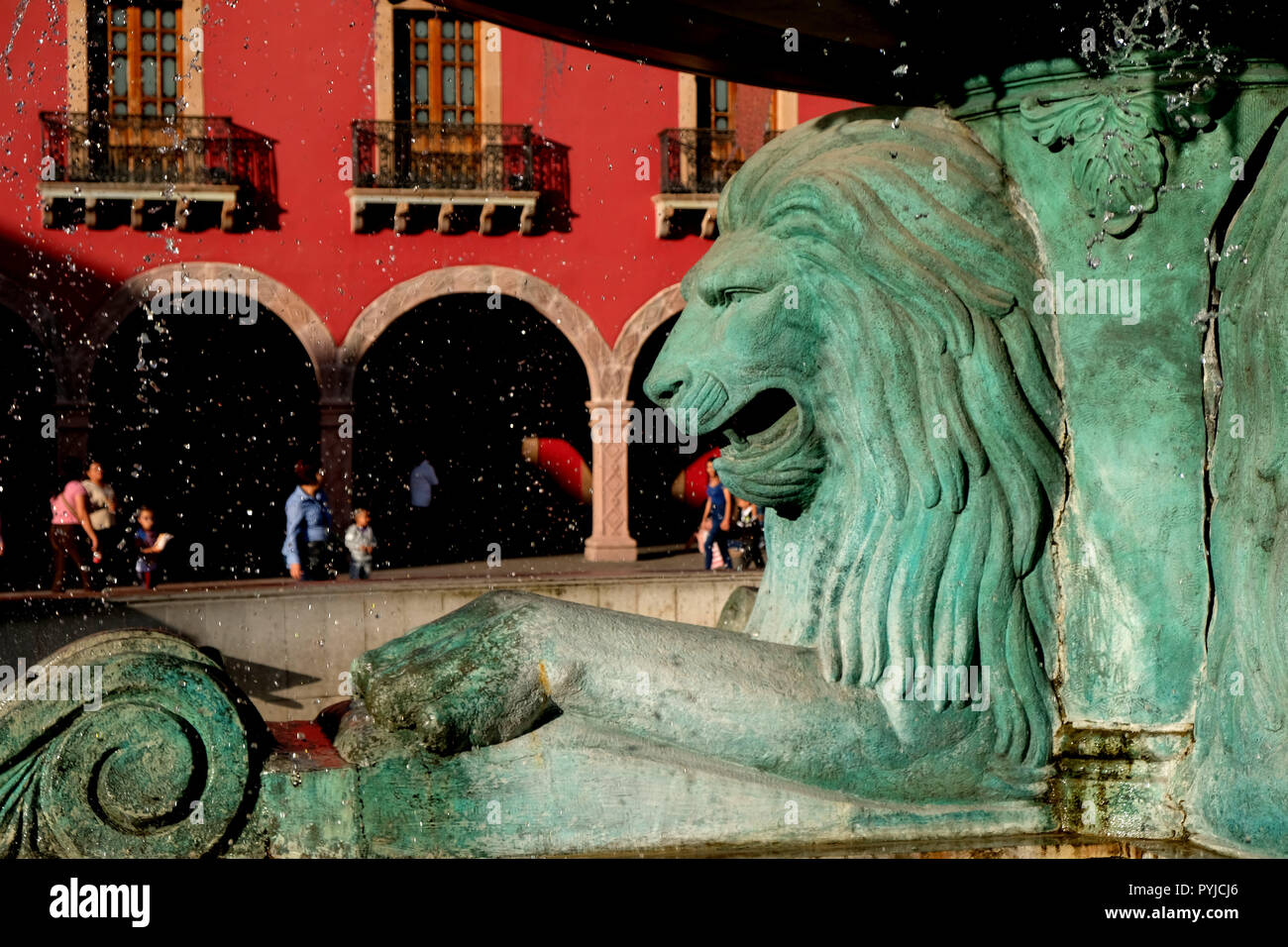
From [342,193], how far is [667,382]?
51.2ft

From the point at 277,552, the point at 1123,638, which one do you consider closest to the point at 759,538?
the point at 277,552

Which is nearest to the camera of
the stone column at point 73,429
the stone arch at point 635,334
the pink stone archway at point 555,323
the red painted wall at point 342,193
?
the red painted wall at point 342,193

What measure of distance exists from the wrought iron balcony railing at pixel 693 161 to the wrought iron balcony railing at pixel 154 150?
4277mm

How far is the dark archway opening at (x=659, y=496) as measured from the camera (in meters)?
19.7

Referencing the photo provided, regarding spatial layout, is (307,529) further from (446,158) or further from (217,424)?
(217,424)

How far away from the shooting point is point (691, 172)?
58.7ft

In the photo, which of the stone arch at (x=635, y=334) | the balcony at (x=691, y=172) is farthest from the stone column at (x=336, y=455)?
the balcony at (x=691, y=172)

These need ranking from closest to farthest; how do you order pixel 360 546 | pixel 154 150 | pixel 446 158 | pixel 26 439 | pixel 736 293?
pixel 736 293 → pixel 360 546 → pixel 154 150 → pixel 446 158 → pixel 26 439

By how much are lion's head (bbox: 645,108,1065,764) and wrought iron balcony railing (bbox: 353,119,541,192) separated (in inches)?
593

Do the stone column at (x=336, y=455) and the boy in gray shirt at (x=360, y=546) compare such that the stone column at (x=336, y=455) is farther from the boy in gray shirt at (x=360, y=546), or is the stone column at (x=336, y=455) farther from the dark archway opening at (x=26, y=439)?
the boy in gray shirt at (x=360, y=546)

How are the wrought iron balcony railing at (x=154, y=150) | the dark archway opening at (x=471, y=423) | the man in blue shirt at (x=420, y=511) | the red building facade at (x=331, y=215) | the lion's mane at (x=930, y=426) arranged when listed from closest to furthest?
the lion's mane at (x=930, y=426), the man in blue shirt at (x=420, y=511), the red building facade at (x=331, y=215), the wrought iron balcony railing at (x=154, y=150), the dark archway opening at (x=471, y=423)

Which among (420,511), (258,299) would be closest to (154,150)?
(258,299)

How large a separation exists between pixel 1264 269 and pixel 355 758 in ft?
5.37

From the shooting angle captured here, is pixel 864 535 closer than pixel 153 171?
Yes
